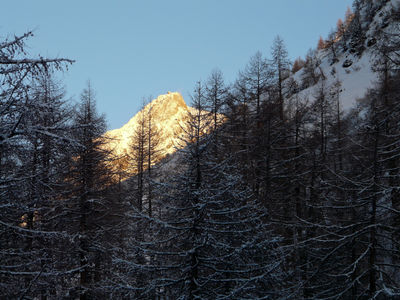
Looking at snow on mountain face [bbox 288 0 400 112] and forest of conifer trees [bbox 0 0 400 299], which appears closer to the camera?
forest of conifer trees [bbox 0 0 400 299]

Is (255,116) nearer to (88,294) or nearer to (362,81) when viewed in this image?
(88,294)

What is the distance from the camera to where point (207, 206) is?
8.75 m

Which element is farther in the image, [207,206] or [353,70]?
[353,70]

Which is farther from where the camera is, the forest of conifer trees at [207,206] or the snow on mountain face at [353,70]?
the snow on mountain face at [353,70]

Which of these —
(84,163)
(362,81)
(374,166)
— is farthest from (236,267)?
(362,81)

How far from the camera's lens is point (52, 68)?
15.5 ft

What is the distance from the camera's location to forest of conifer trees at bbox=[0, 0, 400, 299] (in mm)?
5418

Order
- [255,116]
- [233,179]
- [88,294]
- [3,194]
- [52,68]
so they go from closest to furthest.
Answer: [52,68]
[3,194]
[233,179]
[88,294]
[255,116]

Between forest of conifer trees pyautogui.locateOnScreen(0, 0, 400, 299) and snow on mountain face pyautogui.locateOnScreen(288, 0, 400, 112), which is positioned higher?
snow on mountain face pyautogui.locateOnScreen(288, 0, 400, 112)

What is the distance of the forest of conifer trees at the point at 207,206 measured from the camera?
5.42 meters

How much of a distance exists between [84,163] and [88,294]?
5.38 meters

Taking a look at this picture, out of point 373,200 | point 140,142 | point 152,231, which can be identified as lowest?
point 152,231

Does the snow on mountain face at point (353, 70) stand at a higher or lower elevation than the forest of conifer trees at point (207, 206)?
higher

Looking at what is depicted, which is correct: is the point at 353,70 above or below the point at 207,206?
above
